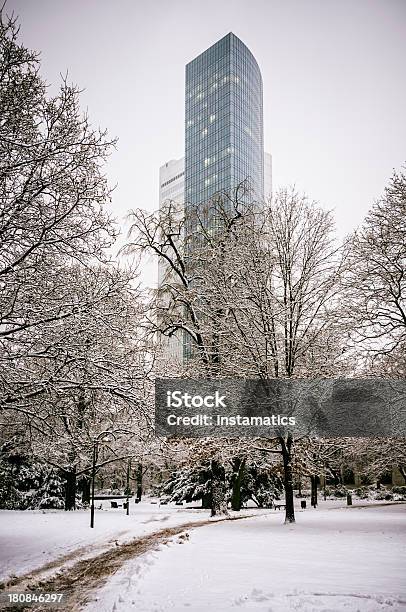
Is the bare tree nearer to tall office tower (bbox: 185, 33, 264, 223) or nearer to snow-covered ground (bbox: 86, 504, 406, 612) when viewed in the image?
snow-covered ground (bbox: 86, 504, 406, 612)

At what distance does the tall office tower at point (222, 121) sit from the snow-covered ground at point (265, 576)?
103m

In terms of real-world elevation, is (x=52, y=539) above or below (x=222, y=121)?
below

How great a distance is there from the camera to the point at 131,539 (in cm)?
1427

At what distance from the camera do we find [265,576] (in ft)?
25.8

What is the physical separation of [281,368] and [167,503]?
20707mm

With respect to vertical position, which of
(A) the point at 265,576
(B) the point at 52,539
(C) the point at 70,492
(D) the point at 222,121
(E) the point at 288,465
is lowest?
(C) the point at 70,492

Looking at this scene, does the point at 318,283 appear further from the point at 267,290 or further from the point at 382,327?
the point at 382,327

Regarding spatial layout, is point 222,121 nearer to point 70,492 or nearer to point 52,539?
point 70,492

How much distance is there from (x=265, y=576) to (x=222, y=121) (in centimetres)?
12106

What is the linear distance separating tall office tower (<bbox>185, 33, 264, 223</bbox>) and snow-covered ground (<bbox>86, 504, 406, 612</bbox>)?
10298 cm

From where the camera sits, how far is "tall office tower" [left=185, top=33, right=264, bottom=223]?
115 metres

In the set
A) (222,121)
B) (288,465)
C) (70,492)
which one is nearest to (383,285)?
(288,465)

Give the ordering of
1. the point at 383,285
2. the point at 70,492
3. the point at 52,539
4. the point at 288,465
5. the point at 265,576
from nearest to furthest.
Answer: the point at 265,576 → the point at 52,539 → the point at 383,285 → the point at 288,465 → the point at 70,492

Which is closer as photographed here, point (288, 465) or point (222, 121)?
point (288, 465)
